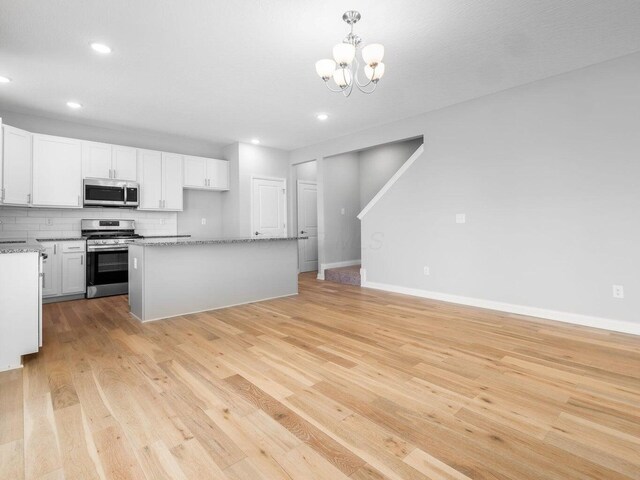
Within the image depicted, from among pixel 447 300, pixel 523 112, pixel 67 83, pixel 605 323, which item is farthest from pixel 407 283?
pixel 67 83

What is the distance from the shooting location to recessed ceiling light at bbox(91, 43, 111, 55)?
2.95m

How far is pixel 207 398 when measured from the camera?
1.99 meters

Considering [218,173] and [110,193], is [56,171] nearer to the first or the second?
[110,193]

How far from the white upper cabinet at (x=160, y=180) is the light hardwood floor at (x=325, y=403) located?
276 centimetres

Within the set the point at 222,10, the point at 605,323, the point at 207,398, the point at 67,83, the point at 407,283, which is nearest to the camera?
the point at 207,398

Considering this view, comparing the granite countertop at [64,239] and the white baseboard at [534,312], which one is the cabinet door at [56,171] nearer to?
the granite countertop at [64,239]

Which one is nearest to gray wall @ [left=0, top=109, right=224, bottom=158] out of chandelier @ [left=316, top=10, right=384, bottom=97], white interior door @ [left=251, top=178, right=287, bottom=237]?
white interior door @ [left=251, top=178, right=287, bottom=237]

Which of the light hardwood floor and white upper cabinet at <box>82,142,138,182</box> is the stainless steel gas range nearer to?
white upper cabinet at <box>82,142,138,182</box>

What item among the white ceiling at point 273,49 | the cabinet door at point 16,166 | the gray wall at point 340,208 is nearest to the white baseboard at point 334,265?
the gray wall at point 340,208

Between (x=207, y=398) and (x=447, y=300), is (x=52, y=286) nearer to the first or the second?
(x=207, y=398)

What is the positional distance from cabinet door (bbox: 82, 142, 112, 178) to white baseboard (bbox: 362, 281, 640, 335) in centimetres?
493

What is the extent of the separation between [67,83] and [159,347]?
3252 millimetres

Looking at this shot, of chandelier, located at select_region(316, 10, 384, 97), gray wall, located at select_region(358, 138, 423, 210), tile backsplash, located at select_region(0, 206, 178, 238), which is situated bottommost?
tile backsplash, located at select_region(0, 206, 178, 238)

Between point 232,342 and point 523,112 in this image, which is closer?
point 232,342
